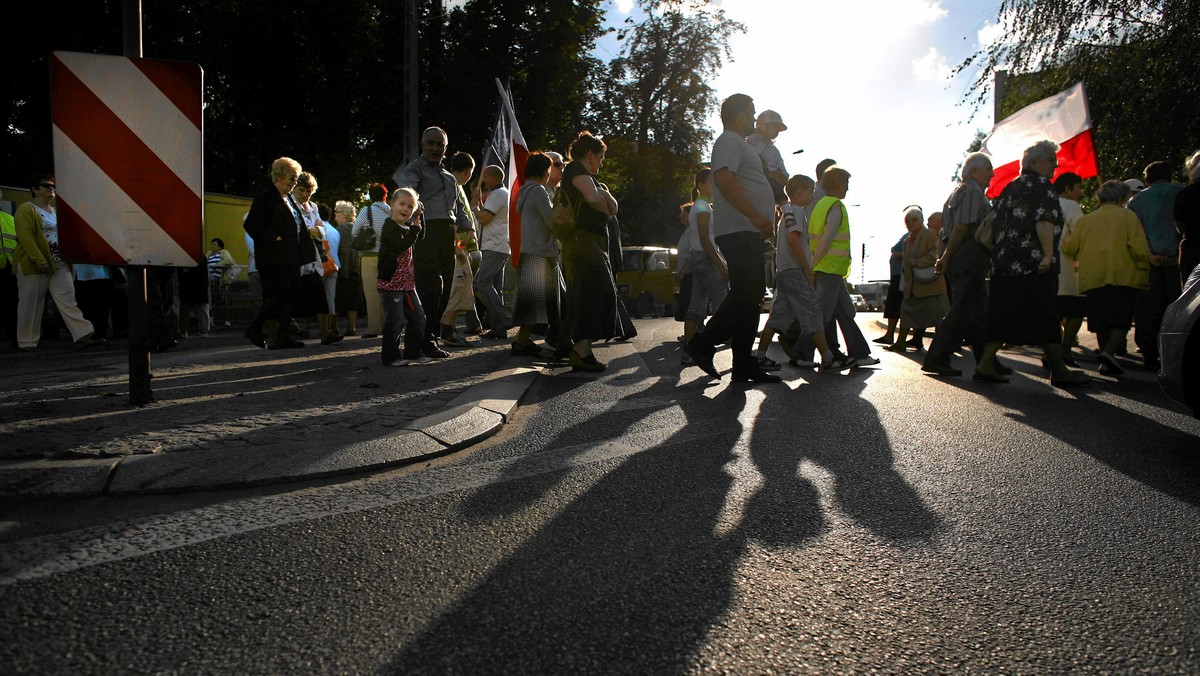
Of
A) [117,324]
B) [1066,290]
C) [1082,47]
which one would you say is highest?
[1082,47]

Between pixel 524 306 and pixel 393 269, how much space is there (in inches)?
60.0

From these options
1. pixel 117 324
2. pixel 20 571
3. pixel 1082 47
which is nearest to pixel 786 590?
pixel 20 571

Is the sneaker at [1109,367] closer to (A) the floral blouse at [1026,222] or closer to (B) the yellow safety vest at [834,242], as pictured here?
(A) the floral blouse at [1026,222]

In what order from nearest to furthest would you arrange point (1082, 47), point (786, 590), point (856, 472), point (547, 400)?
point (786, 590)
point (856, 472)
point (547, 400)
point (1082, 47)

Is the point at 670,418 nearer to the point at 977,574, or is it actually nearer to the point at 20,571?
the point at 977,574

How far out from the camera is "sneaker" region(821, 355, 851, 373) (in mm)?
8039

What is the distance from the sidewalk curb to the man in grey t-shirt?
289cm

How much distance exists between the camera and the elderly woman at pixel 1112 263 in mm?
8289

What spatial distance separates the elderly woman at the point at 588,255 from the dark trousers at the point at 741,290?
100 cm

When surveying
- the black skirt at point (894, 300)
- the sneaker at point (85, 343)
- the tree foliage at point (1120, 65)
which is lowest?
the sneaker at point (85, 343)

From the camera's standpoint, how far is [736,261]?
6.70 meters

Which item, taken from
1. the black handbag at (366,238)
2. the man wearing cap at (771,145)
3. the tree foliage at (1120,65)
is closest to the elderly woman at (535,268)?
the black handbag at (366,238)

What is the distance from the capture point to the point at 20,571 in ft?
7.73

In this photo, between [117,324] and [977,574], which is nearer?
[977,574]
